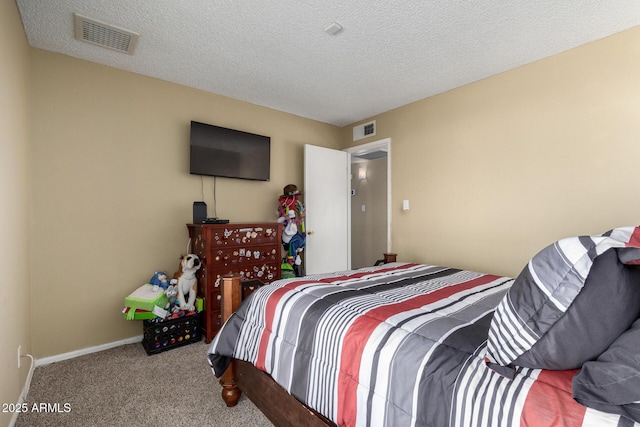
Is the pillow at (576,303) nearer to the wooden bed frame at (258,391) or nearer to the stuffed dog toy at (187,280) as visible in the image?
the wooden bed frame at (258,391)

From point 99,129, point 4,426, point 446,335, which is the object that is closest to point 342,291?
point 446,335

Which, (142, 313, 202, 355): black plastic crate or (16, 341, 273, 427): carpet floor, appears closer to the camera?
A: (16, 341, 273, 427): carpet floor

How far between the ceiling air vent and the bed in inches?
82.1

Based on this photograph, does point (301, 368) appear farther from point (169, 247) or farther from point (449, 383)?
point (169, 247)

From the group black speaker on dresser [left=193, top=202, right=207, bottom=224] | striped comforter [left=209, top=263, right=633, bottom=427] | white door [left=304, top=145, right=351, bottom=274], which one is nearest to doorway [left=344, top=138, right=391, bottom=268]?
white door [left=304, top=145, right=351, bottom=274]

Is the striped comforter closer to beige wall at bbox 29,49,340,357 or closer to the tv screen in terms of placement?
beige wall at bbox 29,49,340,357

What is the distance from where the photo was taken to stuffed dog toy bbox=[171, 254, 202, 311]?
2.70 metres

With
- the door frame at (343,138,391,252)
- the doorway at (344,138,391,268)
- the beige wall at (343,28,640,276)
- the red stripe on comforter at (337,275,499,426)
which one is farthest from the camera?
the doorway at (344,138,391,268)

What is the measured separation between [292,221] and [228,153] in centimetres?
102

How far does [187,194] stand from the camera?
3010mm

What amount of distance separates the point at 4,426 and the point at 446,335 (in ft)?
6.98

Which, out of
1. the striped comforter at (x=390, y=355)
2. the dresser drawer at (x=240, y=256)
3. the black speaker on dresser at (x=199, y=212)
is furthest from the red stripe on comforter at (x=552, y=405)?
the black speaker on dresser at (x=199, y=212)

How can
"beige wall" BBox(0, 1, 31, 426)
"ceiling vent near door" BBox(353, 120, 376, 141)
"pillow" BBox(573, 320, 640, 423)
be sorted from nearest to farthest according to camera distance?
"pillow" BBox(573, 320, 640, 423) < "beige wall" BBox(0, 1, 31, 426) < "ceiling vent near door" BBox(353, 120, 376, 141)

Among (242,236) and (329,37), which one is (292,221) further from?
(329,37)
